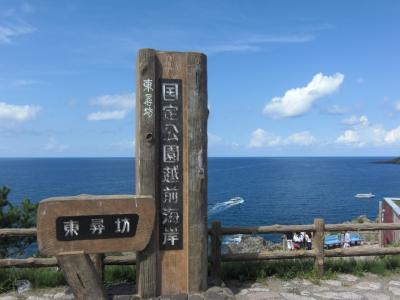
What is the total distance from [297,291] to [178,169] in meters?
2.30

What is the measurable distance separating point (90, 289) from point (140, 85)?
246cm

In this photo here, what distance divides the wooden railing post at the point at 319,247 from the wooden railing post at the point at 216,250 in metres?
1.44

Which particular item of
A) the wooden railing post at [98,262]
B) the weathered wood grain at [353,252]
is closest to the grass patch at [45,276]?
the wooden railing post at [98,262]

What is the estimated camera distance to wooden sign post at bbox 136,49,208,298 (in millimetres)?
5020

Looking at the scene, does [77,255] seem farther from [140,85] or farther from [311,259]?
[311,259]

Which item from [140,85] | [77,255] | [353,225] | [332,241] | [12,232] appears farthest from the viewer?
[332,241]

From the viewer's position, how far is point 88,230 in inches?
181

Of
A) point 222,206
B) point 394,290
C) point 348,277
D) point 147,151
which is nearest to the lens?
point 147,151

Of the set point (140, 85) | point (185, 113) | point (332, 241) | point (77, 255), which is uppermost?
point (140, 85)

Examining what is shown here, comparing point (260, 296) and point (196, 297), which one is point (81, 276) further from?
point (260, 296)

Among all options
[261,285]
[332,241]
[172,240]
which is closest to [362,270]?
[261,285]

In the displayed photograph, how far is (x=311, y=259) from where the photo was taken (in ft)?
21.2

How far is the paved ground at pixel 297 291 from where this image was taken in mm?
5180

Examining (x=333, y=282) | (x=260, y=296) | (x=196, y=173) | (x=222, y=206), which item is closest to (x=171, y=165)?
(x=196, y=173)
